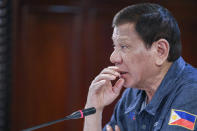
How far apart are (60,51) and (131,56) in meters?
1.84

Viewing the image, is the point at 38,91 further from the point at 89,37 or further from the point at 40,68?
the point at 89,37

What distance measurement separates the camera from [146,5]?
→ 167 centimetres

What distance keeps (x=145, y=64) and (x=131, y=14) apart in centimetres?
29

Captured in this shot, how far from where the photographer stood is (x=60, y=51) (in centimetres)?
339

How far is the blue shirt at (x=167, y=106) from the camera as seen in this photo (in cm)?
142

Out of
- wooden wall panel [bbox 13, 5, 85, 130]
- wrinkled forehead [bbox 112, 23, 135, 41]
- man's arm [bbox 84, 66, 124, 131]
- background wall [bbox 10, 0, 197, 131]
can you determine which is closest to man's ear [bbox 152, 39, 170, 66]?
wrinkled forehead [bbox 112, 23, 135, 41]

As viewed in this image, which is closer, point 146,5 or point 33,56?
point 146,5

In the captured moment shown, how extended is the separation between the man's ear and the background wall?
1.69 m

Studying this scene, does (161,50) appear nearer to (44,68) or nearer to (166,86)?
(166,86)

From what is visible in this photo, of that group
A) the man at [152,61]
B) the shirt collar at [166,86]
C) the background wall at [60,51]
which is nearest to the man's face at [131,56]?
the man at [152,61]

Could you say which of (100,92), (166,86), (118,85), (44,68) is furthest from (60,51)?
(166,86)

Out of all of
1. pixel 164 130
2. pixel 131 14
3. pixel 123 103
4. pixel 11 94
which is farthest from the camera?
pixel 11 94

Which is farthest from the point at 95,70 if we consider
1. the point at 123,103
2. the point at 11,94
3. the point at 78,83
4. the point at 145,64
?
the point at 145,64

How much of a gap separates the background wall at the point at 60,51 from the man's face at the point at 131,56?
5.30 feet
